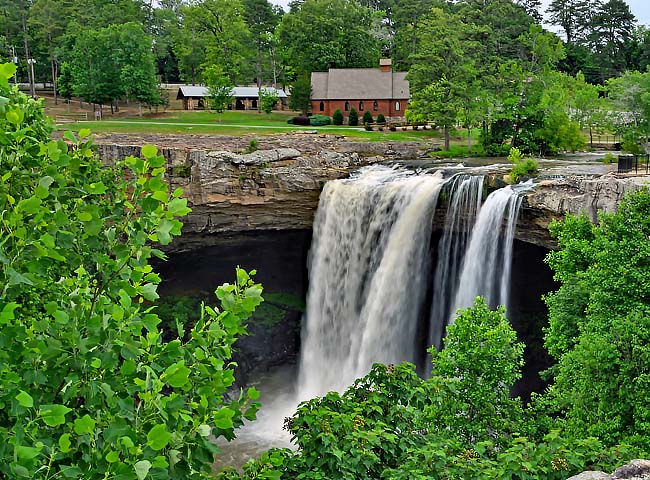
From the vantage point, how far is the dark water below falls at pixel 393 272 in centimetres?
2191

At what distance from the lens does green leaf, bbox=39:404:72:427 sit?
3955 mm

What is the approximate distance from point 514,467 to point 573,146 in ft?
91.0

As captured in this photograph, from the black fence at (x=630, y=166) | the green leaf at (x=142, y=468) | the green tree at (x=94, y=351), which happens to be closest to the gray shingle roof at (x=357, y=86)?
the black fence at (x=630, y=166)

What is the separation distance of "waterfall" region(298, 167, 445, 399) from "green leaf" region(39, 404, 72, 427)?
20.2m

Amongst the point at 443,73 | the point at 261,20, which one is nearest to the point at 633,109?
the point at 443,73

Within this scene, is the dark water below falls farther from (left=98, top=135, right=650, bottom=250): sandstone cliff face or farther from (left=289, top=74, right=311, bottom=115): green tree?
(left=289, top=74, right=311, bottom=115): green tree

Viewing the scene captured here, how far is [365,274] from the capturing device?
26.1 m

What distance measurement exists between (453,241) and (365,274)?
12.8 feet

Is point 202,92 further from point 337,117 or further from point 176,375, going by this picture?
point 176,375

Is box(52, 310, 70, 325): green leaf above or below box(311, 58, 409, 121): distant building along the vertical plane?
below

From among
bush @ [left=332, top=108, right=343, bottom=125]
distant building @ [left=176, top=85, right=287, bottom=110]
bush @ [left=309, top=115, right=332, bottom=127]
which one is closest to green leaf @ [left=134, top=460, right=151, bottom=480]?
bush @ [left=309, top=115, right=332, bottom=127]

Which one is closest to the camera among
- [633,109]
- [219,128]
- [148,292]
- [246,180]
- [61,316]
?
[61,316]

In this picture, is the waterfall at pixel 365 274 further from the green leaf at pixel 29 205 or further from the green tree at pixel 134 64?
the green tree at pixel 134 64

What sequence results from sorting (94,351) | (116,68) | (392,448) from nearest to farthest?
(94,351) < (392,448) < (116,68)
